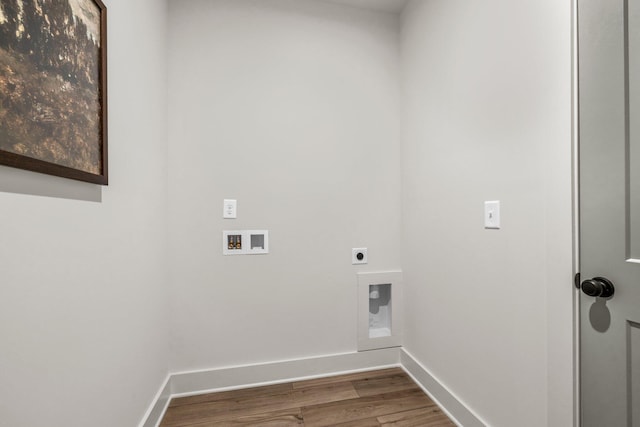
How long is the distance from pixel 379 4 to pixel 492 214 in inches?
69.1

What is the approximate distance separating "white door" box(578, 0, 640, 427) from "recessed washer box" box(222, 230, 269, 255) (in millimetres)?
1640

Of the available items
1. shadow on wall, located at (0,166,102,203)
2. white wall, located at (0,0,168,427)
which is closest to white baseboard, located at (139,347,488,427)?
white wall, located at (0,0,168,427)

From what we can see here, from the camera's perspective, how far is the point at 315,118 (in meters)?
2.03

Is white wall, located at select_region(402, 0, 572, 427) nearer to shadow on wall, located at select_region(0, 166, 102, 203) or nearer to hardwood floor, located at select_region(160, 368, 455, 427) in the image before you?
hardwood floor, located at select_region(160, 368, 455, 427)

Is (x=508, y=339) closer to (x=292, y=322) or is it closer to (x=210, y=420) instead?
(x=292, y=322)

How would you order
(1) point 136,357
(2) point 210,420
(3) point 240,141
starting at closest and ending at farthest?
(1) point 136,357
(2) point 210,420
(3) point 240,141


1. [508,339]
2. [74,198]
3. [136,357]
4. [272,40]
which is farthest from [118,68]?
[508,339]

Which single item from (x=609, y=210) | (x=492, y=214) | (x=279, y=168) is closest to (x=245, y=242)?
(x=279, y=168)

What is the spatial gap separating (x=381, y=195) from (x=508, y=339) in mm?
1199

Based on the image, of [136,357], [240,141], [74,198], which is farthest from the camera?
[240,141]

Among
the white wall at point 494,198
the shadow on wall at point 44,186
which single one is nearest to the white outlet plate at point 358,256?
the white wall at point 494,198

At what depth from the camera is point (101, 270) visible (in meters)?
1.05

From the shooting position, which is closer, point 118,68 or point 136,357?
point 118,68

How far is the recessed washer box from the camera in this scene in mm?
1893
